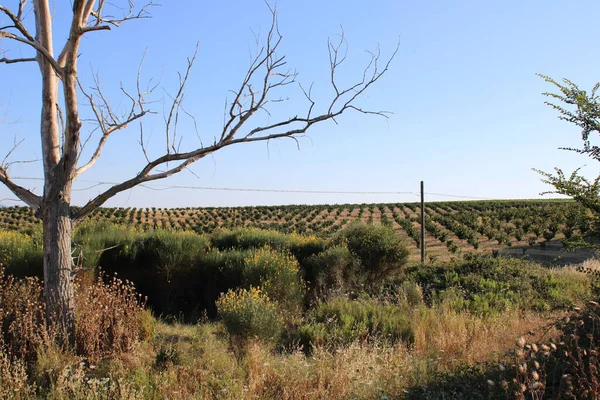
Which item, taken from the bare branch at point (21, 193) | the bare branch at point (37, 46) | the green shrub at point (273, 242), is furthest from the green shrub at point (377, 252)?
the bare branch at point (37, 46)

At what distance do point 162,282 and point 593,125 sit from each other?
361 inches

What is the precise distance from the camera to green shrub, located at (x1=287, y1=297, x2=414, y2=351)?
781 centimetres

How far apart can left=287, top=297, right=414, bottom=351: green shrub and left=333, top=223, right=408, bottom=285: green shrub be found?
12.6 ft

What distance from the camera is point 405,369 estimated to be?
5691 millimetres

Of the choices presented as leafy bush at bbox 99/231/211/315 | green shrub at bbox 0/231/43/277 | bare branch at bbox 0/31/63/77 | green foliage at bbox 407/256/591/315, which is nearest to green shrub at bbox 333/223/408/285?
green foliage at bbox 407/256/591/315

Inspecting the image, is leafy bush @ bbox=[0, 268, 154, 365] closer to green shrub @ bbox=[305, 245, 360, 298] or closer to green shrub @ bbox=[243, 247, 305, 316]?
green shrub @ bbox=[243, 247, 305, 316]

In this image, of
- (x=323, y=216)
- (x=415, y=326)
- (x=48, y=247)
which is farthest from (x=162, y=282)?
→ (x=323, y=216)

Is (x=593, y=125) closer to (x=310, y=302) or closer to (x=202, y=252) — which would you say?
(x=310, y=302)

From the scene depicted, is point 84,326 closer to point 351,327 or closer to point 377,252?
point 351,327

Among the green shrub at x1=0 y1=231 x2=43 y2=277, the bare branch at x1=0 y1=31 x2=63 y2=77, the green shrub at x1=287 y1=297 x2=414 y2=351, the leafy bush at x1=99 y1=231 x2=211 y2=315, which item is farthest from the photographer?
the leafy bush at x1=99 y1=231 x2=211 y2=315

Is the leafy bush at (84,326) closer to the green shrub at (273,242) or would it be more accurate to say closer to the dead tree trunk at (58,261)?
the dead tree trunk at (58,261)

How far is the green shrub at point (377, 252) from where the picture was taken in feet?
43.7

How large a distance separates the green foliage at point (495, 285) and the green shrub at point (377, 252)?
0.60 metres

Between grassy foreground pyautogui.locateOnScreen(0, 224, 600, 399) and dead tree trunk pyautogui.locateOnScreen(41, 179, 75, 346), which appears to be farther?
dead tree trunk pyautogui.locateOnScreen(41, 179, 75, 346)
